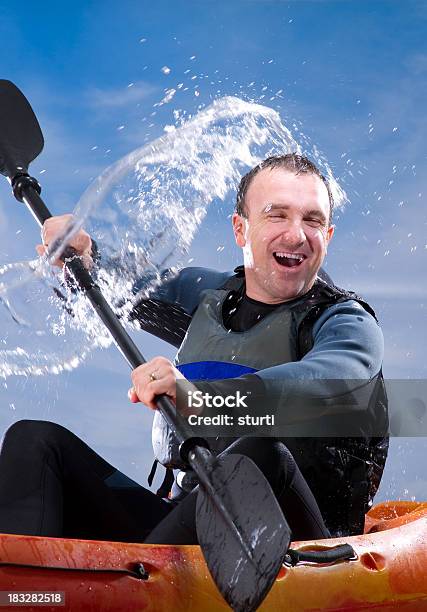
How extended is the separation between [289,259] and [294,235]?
0.17ft

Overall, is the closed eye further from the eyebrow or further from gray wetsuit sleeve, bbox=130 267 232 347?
gray wetsuit sleeve, bbox=130 267 232 347

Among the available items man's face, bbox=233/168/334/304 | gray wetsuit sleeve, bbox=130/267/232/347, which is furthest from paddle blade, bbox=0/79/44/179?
man's face, bbox=233/168/334/304

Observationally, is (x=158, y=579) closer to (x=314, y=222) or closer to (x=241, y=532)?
(x=241, y=532)

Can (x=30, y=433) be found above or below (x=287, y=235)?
below

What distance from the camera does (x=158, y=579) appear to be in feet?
3.93

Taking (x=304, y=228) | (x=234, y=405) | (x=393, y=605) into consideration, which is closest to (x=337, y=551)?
(x=393, y=605)

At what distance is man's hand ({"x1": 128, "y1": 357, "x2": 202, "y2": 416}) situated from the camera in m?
1.36

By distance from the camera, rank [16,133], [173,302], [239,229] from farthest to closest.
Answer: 1. [16,133]
2. [173,302]
3. [239,229]

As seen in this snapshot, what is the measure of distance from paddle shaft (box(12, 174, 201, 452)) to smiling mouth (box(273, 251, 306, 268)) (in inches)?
12.9

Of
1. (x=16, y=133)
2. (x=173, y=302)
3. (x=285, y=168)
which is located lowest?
(x=173, y=302)

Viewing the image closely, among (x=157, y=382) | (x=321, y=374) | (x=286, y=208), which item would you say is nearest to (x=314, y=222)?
(x=286, y=208)

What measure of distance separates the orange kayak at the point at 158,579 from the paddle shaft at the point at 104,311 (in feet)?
0.62

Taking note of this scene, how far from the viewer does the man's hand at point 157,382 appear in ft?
4.46

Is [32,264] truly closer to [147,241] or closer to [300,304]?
[147,241]
